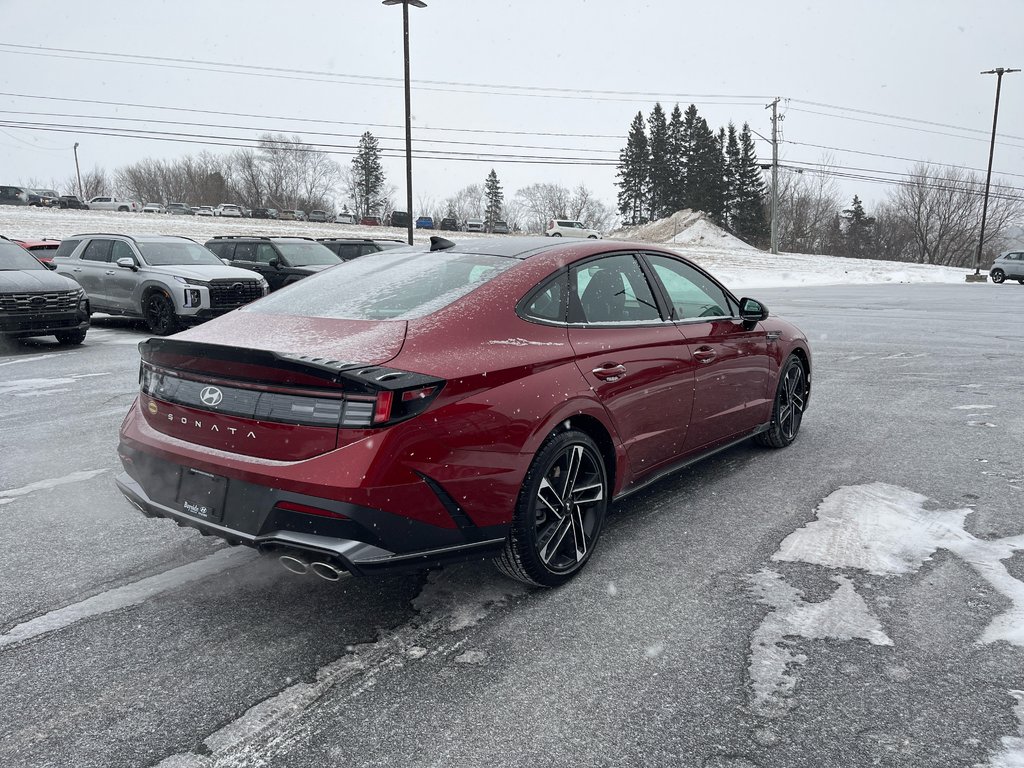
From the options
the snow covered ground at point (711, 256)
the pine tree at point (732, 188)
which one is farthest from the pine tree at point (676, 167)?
the snow covered ground at point (711, 256)

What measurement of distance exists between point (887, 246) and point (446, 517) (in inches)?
3729

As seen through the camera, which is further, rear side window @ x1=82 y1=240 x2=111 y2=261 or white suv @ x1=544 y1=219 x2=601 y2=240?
white suv @ x1=544 y1=219 x2=601 y2=240

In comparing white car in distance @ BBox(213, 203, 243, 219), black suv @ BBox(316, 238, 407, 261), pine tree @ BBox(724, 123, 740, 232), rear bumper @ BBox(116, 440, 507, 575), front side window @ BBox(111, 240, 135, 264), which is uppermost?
pine tree @ BBox(724, 123, 740, 232)

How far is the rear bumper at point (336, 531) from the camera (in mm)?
2686

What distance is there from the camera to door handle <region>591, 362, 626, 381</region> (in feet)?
11.8

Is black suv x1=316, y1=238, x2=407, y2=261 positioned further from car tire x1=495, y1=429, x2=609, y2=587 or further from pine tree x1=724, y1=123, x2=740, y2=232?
pine tree x1=724, y1=123, x2=740, y2=232

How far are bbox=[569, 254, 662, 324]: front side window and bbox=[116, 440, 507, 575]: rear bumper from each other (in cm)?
124

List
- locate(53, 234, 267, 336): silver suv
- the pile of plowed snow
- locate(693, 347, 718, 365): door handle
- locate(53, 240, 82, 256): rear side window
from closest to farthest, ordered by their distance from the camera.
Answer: locate(693, 347, 718, 365): door handle, locate(53, 234, 267, 336): silver suv, locate(53, 240, 82, 256): rear side window, the pile of plowed snow

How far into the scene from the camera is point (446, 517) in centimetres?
289

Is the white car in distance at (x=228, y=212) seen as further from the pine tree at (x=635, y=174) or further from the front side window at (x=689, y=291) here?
the front side window at (x=689, y=291)

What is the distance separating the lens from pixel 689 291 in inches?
186

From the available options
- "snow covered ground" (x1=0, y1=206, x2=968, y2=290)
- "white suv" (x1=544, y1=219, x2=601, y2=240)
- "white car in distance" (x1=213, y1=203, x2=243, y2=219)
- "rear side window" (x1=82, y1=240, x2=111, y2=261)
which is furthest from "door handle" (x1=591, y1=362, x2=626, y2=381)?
"white car in distance" (x1=213, y1=203, x2=243, y2=219)

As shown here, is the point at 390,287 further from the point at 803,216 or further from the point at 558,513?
the point at 803,216

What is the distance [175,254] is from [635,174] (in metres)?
83.9
